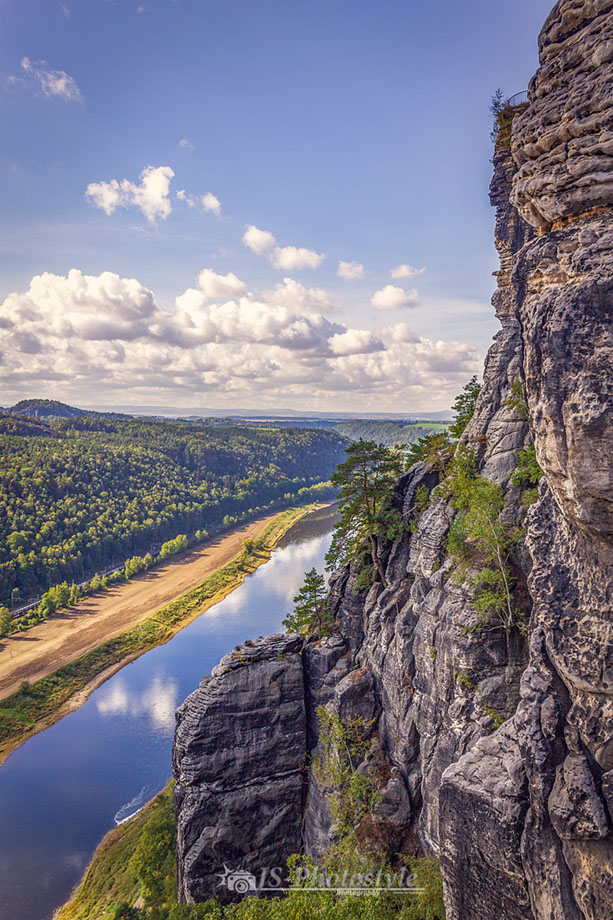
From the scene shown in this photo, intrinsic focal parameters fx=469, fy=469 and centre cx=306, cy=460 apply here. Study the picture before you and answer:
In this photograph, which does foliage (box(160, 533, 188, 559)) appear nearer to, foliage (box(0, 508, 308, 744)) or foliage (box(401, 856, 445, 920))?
foliage (box(0, 508, 308, 744))

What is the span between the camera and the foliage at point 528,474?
16.1m

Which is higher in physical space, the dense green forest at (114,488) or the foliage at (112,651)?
the dense green forest at (114,488)

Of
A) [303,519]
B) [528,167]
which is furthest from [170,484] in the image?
[528,167]

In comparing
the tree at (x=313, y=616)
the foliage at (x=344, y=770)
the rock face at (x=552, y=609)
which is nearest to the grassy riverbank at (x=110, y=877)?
the foliage at (x=344, y=770)

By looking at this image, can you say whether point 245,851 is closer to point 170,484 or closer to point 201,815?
point 201,815

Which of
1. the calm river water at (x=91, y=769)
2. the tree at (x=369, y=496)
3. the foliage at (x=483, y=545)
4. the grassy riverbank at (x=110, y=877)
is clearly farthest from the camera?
the calm river water at (x=91, y=769)

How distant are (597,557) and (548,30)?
32.9 ft

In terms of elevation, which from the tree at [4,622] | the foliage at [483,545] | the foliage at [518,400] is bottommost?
the tree at [4,622]

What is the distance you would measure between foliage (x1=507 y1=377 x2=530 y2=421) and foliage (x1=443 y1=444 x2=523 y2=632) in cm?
244

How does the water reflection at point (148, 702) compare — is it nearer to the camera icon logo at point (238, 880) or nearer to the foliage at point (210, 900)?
the foliage at point (210, 900)

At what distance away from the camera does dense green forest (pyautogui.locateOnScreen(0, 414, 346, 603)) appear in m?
78.4

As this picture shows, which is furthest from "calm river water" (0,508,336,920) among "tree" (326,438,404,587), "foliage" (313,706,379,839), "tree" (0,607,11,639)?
"tree" (326,438,404,587)

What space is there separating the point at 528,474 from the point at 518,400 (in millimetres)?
3347

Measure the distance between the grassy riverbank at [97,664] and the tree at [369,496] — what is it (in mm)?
38031
